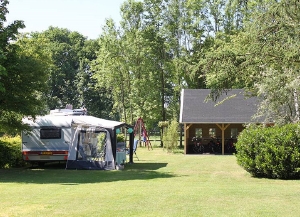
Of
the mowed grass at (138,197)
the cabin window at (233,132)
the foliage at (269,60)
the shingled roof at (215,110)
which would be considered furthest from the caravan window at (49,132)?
the cabin window at (233,132)

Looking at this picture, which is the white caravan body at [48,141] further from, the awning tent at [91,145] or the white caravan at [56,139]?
the awning tent at [91,145]

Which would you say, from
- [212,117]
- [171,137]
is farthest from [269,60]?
[171,137]

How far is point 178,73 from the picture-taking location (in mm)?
37406

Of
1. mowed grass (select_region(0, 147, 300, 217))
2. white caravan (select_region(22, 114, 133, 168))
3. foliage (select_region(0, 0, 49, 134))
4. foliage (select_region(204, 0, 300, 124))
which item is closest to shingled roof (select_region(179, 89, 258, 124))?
foliage (select_region(204, 0, 300, 124))

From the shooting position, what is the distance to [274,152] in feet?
45.6

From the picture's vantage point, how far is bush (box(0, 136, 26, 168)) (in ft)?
58.2

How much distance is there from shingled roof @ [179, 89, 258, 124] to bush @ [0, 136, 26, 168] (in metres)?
11.9

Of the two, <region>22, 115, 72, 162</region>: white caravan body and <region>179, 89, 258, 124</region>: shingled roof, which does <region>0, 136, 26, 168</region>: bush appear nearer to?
<region>22, 115, 72, 162</region>: white caravan body

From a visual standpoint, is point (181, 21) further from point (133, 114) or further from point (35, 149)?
point (35, 149)

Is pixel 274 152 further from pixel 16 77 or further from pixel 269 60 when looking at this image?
pixel 16 77

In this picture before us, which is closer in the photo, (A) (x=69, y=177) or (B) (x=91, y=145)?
(A) (x=69, y=177)

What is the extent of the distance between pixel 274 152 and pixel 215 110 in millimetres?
14702

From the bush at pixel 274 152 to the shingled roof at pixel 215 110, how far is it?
12.4 m

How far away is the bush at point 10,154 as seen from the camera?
17.8 meters
